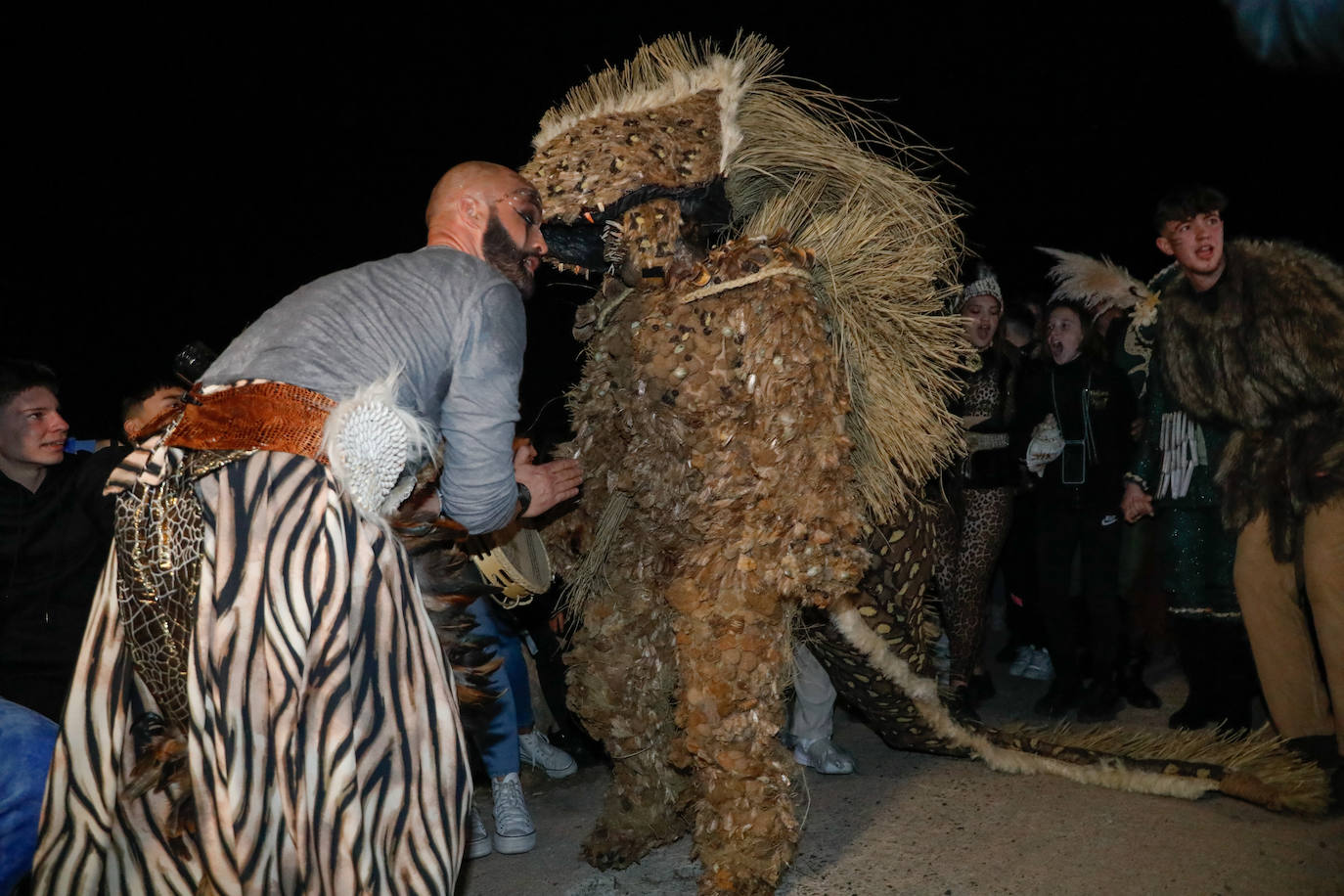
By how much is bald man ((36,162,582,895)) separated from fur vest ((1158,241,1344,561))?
9.00ft

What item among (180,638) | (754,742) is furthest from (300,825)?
(754,742)

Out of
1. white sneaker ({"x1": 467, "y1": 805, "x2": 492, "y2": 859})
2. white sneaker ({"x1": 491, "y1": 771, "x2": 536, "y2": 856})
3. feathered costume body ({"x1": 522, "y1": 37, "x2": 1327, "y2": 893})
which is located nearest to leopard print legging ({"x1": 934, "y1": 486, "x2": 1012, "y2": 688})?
feathered costume body ({"x1": 522, "y1": 37, "x2": 1327, "y2": 893})

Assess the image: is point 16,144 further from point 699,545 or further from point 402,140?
point 699,545

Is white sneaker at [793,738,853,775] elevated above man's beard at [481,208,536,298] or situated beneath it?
situated beneath

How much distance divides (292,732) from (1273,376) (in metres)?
Answer: 3.24

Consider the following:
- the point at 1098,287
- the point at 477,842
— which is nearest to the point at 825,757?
the point at 477,842

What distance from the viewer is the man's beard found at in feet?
6.76

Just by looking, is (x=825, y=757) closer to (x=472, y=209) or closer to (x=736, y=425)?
(x=736, y=425)

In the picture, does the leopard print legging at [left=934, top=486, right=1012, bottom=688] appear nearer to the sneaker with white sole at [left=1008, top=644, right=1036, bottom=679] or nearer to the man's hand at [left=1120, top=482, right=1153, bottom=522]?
the man's hand at [left=1120, top=482, right=1153, bottom=522]

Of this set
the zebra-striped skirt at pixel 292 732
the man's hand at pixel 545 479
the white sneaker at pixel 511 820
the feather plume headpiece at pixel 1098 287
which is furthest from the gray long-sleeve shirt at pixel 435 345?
the feather plume headpiece at pixel 1098 287

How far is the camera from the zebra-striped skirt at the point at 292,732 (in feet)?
5.29

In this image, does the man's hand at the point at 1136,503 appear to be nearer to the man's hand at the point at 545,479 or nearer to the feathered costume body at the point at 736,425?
the feathered costume body at the point at 736,425

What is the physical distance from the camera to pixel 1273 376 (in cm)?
333

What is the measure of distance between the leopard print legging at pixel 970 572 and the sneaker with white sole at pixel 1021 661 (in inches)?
35.0
